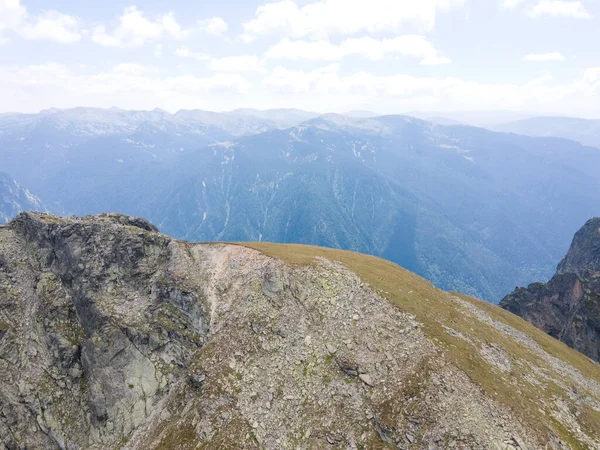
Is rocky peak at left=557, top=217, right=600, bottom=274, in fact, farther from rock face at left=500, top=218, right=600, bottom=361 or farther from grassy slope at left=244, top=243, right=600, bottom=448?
grassy slope at left=244, top=243, right=600, bottom=448

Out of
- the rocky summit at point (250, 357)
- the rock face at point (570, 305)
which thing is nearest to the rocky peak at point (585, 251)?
the rock face at point (570, 305)

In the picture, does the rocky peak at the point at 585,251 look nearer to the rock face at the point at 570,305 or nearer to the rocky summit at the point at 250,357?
the rock face at the point at 570,305

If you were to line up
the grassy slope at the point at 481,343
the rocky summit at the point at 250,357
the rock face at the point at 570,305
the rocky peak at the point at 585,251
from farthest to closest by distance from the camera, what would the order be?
the rocky peak at the point at 585,251 < the rock face at the point at 570,305 < the rocky summit at the point at 250,357 < the grassy slope at the point at 481,343

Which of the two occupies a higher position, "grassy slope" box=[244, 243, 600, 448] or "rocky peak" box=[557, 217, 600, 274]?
"grassy slope" box=[244, 243, 600, 448]

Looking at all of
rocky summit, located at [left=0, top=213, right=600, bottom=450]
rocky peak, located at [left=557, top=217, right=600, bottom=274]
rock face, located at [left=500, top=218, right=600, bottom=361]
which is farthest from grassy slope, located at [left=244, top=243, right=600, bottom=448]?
rocky peak, located at [left=557, top=217, right=600, bottom=274]

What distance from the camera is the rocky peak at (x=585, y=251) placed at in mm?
162812

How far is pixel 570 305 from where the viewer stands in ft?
392

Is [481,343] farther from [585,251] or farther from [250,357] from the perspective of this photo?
[585,251]

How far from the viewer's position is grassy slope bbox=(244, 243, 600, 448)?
39.3m

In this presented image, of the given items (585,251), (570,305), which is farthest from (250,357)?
(585,251)

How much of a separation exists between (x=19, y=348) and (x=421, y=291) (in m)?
64.8

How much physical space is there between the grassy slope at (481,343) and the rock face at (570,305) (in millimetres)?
31611

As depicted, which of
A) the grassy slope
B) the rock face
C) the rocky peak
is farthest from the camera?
the rocky peak

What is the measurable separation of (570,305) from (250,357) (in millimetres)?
123477
